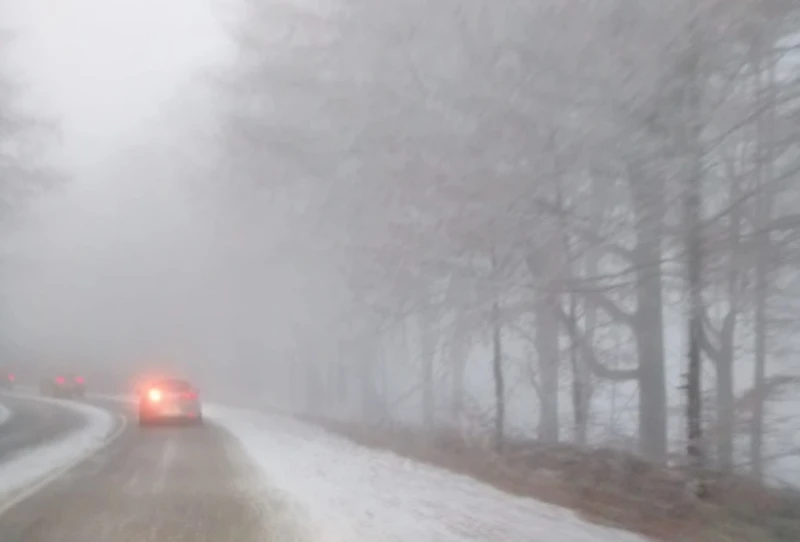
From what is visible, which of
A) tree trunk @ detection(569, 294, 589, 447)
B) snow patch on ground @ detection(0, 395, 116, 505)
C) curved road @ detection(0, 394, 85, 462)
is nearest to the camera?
snow patch on ground @ detection(0, 395, 116, 505)

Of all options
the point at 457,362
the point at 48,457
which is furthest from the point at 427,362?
the point at 48,457

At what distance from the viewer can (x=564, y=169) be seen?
1464 cm

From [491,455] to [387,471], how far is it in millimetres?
1909

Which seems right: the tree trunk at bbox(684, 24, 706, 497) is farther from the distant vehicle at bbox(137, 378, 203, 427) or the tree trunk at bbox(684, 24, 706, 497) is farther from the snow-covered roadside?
the distant vehicle at bbox(137, 378, 203, 427)

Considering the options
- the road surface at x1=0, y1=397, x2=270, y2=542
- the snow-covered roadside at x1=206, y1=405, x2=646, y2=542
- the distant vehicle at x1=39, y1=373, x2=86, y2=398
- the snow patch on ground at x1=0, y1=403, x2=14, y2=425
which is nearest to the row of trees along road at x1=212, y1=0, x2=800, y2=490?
the snow-covered roadside at x1=206, y1=405, x2=646, y2=542

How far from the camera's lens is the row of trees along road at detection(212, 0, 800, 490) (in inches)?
504

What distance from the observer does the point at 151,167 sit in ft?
153

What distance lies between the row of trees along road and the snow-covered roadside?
246 centimetres

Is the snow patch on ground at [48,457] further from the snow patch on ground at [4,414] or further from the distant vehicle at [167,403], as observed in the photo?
the snow patch on ground at [4,414]

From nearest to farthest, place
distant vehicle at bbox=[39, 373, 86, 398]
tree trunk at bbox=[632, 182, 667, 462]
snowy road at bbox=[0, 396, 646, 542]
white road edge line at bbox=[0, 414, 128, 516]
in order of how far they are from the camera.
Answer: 1. snowy road at bbox=[0, 396, 646, 542]
2. tree trunk at bbox=[632, 182, 667, 462]
3. white road edge line at bbox=[0, 414, 128, 516]
4. distant vehicle at bbox=[39, 373, 86, 398]

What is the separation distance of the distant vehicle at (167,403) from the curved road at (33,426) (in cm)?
206

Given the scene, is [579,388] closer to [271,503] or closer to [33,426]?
[271,503]

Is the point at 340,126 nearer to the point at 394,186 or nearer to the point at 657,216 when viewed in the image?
the point at 394,186

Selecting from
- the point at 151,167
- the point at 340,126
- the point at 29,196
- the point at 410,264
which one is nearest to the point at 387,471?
the point at 410,264
